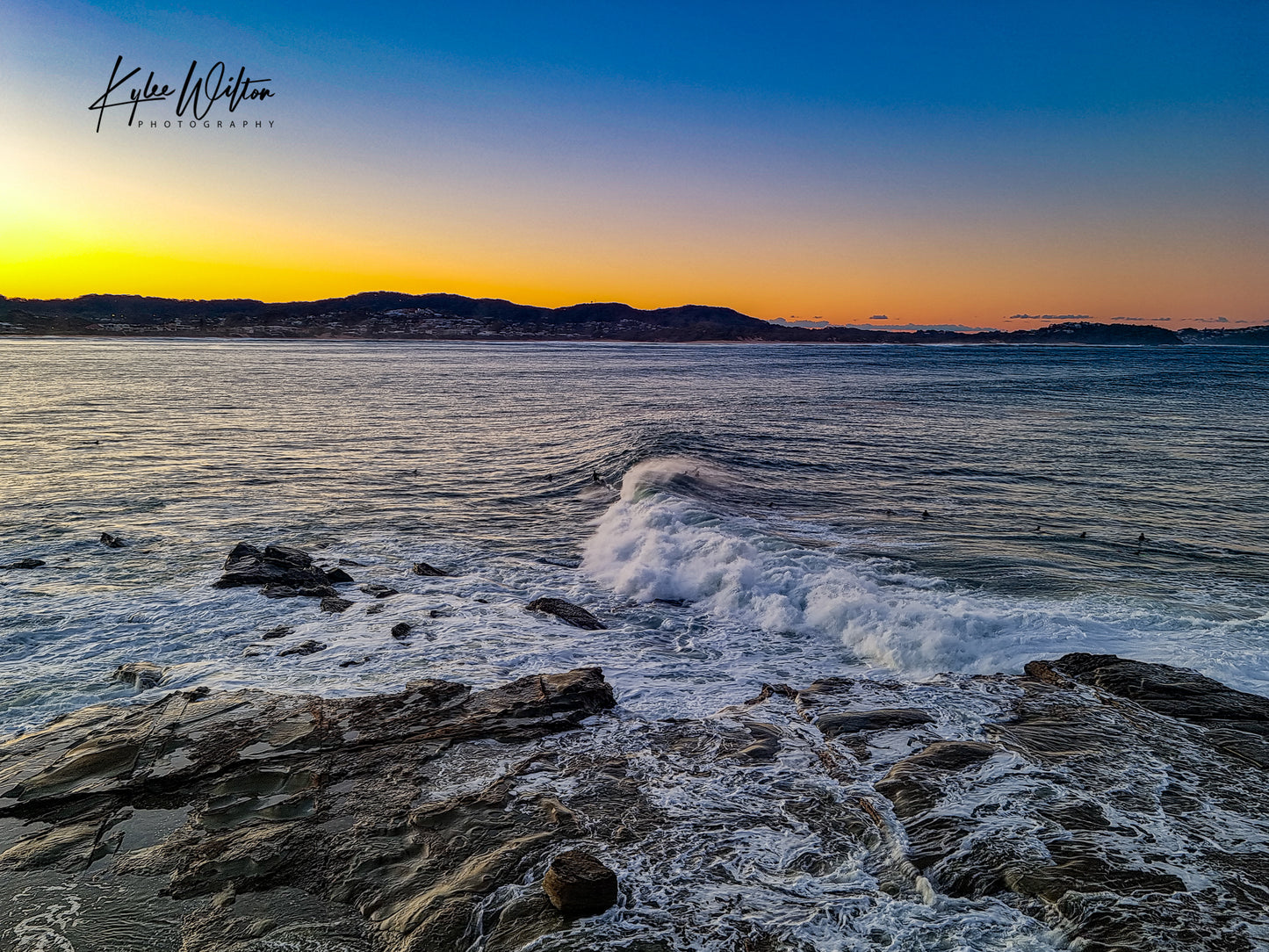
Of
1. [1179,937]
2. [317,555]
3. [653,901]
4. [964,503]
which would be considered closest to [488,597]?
[317,555]

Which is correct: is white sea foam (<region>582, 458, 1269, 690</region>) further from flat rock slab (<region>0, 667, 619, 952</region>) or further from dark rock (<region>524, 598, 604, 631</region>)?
flat rock slab (<region>0, 667, 619, 952</region>)

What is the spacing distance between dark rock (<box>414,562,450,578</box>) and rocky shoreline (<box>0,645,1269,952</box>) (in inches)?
186

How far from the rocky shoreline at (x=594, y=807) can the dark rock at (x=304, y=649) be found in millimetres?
1390

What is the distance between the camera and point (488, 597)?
1133 cm

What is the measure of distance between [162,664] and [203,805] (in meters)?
3.55

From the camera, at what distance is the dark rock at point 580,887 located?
4.49m

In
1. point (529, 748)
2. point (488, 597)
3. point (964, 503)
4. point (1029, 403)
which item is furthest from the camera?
point (1029, 403)

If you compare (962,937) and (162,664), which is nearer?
(962,937)

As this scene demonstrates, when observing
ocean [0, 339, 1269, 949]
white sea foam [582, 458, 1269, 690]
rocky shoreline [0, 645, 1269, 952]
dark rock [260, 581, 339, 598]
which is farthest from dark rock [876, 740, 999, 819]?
dark rock [260, 581, 339, 598]

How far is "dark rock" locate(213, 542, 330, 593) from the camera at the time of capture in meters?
11.1

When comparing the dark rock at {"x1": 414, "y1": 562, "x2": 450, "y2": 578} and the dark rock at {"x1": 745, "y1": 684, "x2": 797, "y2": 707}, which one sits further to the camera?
the dark rock at {"x1": 414, "y1": 562, "x2": 450, "y2": 578}

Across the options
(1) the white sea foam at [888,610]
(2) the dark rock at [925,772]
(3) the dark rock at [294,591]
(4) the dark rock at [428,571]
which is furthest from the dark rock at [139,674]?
(2) the dark rock at [925,772]

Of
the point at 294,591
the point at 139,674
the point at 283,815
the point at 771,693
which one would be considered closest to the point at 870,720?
the point at 771,693

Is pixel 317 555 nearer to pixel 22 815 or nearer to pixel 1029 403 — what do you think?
pixel 22 815
